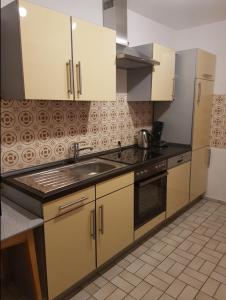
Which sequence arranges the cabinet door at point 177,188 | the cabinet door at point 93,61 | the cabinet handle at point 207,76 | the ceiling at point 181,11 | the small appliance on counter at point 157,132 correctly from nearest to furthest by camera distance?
the cabinet door at point 93,61 < the ceiling at point 181,11 < the cabinet door at point 177,188 < the cabinet handle at point 207,76 < the small appliance on counter at point 157,132

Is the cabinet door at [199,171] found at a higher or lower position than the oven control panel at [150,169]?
lower

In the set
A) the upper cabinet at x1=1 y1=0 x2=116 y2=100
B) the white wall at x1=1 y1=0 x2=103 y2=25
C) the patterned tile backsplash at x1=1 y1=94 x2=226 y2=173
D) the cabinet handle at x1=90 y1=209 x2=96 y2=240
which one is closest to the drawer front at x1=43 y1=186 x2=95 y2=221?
the cabinet handle at x1=90 y1=209 x2=96 y2=240

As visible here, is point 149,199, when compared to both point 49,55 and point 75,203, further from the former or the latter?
point 49,55

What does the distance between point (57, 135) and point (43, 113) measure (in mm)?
230

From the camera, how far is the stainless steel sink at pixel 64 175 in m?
1.58

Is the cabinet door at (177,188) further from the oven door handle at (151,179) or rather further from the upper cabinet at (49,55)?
the upper cabinet at (49,55)

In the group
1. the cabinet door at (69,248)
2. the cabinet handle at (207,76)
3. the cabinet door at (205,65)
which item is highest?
the cabinet door at (205,65)

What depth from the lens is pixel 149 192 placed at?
226 centimetres

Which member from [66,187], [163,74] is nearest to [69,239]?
[66,187]

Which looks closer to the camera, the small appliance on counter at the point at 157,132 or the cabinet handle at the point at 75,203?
the cabinet handle at the point at 75,203

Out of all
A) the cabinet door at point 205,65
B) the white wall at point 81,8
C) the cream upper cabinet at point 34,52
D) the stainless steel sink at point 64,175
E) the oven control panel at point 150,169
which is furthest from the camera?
the cabinet door at point 205,65

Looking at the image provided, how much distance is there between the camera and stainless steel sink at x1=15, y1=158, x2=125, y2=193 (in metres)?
1.58

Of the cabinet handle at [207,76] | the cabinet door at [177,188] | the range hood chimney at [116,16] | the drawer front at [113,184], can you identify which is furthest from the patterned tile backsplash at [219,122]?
the drawer front at [113,184]

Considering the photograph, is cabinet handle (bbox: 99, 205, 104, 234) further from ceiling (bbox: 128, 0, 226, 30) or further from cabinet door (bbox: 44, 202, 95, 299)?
ceiling (bbox: 128, 0, 226, 30)
